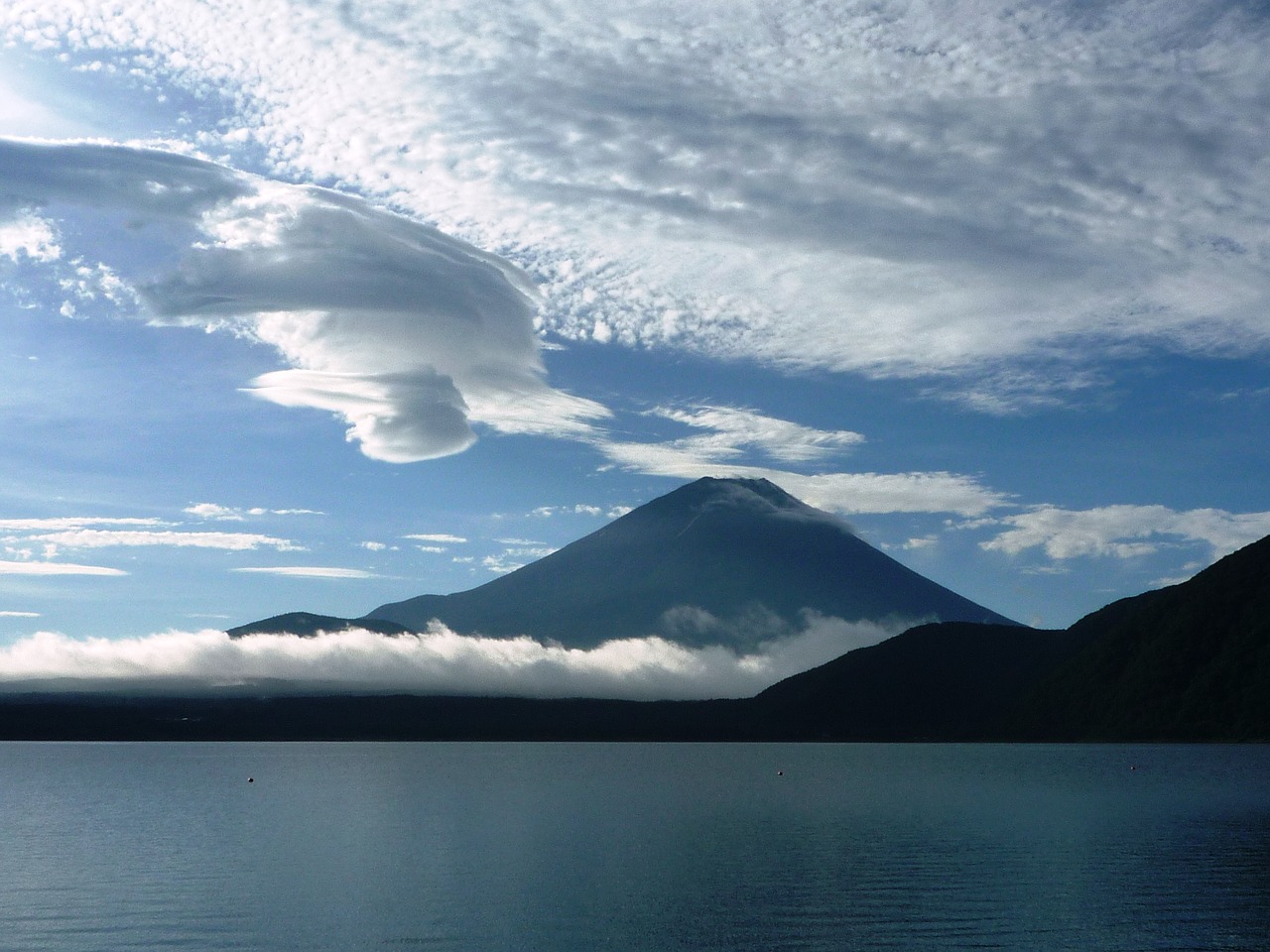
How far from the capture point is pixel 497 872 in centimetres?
8044

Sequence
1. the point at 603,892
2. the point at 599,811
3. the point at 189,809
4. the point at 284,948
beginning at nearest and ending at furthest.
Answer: the point at 284,948, the point at 603,892, the point at 599,811, the point at 189,809

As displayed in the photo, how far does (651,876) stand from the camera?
78.1 metres

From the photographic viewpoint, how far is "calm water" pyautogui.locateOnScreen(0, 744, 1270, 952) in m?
58.3

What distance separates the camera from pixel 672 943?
2191 inches

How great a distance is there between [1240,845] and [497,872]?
5795cm

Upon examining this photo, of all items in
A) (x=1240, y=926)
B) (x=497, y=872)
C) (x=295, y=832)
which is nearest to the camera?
(x=1240, y=926)

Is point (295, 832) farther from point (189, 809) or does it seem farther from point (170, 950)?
point (170, 950)

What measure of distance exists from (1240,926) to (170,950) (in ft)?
170

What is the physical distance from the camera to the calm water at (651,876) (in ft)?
191

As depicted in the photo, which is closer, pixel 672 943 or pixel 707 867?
pixel 672 943

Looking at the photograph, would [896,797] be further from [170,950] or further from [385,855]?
[170,950]

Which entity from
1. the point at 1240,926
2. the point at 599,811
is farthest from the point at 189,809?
the point at 1240,926

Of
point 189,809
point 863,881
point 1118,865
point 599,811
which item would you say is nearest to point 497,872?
point 863,881

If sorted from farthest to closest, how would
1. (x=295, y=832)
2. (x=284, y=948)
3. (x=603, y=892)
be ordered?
(x=295, y=832), (x=603, y=892), (x=284, y=948)
